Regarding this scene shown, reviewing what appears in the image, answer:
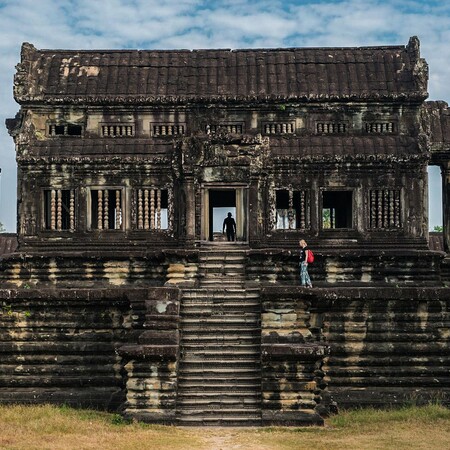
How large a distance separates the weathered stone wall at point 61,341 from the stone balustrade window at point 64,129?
5679 millimetres

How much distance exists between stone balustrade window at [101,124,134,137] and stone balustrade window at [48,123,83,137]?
0.65 meters

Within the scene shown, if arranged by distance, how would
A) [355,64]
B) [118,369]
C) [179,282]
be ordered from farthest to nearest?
[355,64], [179,282], [118,369]

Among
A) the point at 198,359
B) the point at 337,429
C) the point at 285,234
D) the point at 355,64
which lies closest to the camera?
the point at 337,429

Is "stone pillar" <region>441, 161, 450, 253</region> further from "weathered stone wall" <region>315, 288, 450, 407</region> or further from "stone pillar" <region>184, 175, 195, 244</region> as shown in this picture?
"stone pillar" <region>184, 175, 195, 244</region>

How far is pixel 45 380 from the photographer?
63.3ft

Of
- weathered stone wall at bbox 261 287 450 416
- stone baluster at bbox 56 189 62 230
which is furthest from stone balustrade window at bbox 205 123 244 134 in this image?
weathered stone wall at bbox 261 287 450 416

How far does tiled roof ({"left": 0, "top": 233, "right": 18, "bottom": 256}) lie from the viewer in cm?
3584

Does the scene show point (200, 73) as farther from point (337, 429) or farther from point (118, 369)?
point (337, 429)

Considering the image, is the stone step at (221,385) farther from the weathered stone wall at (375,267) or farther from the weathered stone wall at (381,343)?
the weathered stone wall at (375,267)

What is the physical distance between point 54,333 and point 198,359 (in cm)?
359

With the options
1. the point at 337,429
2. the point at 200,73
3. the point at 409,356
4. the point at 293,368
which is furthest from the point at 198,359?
the point at 200,73

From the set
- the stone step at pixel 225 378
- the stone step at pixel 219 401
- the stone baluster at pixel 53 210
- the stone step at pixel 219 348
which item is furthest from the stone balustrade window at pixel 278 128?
the stone step at pixel 219 401

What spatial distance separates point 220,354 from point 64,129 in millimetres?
8693

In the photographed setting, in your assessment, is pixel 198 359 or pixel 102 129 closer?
pixel 198 359
